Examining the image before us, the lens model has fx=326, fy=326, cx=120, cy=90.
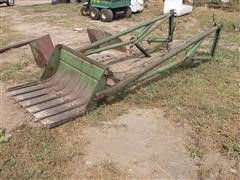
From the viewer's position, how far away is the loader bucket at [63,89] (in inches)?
178

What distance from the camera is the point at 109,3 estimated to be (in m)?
10.8

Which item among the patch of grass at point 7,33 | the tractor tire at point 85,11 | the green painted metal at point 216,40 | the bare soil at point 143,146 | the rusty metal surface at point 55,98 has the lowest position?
the bare soil at point 143,146

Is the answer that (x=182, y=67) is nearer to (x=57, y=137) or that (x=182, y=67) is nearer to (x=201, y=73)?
(x=201, y=73)

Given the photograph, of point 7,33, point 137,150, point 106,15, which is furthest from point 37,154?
point 106,15

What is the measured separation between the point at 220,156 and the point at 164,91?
1.77 m

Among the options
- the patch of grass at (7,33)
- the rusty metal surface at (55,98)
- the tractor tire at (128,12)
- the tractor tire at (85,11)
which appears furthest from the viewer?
the tractor tire at (85,11)

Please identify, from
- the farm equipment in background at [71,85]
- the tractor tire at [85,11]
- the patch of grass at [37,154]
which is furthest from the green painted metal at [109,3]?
the patch of grass at [37,154]

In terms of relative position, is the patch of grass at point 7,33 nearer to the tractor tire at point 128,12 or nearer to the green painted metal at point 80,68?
the green painted metal at point 80,68

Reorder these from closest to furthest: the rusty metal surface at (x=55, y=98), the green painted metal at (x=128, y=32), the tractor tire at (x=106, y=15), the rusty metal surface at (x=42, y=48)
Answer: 1. the rusty metal surface at (x=55, y=98)
2. the green painted metal at (x=128, y=32)
3. the rusty metal surface at (x=42, y=48)
4. the tractor tire at (x=106, y=15)

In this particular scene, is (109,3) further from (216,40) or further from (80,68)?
(80,68)

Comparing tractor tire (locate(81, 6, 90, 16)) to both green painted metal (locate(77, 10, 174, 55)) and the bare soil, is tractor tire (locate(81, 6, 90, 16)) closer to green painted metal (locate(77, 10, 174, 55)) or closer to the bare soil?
green painted metal (locate(77, 10, 174, 55))

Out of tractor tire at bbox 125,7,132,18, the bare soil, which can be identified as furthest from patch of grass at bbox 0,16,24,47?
the bare soil

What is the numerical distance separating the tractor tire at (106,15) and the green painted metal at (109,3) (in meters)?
0.16

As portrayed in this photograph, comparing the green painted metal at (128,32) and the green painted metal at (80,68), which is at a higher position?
the green painted metal at (128,32)
